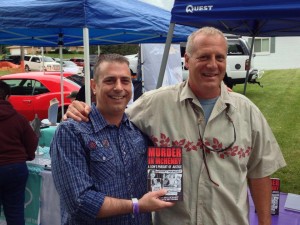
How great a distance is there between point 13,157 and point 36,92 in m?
5.53

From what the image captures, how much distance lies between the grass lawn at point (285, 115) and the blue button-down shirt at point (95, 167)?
13.7 ft

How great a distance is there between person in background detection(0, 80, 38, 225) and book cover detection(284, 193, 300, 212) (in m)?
2.32

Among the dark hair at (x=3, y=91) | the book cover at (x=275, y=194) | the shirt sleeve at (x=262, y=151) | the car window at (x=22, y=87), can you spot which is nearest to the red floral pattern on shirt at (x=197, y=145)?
the shirt sleeve at (x=262, y=151)

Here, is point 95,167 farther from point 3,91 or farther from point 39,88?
point 39,88

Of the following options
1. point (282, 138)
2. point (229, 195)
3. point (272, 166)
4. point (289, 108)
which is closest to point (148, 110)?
point (229, 195)

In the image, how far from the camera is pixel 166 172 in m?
1.65

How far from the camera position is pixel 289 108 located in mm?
11930

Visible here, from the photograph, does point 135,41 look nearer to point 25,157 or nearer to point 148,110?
point 25,157

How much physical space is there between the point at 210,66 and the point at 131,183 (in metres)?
0.65

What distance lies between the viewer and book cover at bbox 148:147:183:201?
164 cm

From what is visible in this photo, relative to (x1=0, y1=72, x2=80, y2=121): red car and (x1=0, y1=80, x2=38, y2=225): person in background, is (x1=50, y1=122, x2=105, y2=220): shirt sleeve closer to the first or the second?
(x1=0, y1=80, x2=38, y2=225): person in background

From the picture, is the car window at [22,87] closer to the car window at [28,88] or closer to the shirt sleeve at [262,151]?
the car window at [28,88]

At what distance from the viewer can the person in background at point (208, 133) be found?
6.03ft

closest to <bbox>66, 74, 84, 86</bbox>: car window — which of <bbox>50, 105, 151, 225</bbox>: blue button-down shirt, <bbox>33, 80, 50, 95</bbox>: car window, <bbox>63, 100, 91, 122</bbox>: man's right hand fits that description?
<bbox>33, 80, 50, 95</bbox>: car window
